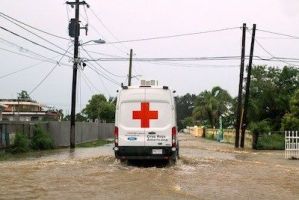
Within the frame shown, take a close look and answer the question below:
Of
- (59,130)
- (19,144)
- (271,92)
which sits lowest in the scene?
(19,144)

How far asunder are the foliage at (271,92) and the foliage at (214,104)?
15.5 meters

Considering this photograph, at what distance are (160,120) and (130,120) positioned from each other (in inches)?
41.3

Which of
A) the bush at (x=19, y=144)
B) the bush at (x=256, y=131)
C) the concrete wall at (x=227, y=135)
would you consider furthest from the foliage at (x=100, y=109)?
the bush at (x=19, y=144)

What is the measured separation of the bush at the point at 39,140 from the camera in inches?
1270

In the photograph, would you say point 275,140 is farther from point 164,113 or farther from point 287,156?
point 164,113

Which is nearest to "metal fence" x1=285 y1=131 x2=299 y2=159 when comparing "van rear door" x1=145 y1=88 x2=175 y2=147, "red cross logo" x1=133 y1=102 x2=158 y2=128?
"van rear door" x1=145 y1=88 x2=175 y2=147

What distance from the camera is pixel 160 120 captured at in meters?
20.0

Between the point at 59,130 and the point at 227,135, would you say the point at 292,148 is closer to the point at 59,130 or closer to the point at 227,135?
the point at 59,130

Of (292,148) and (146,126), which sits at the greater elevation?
(146,126)

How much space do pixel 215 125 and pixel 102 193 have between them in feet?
238

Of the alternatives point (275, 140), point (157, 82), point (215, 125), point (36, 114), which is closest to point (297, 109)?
point (275, 140)

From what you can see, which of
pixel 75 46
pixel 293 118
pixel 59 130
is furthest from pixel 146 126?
pixel 293 118

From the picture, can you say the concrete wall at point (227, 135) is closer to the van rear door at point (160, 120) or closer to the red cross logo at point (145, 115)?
the van rear door at point (160, 120)

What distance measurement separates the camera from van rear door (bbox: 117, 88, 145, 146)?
19.9 meters
